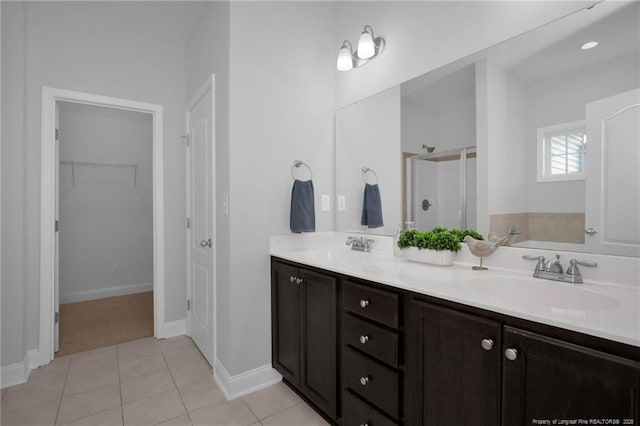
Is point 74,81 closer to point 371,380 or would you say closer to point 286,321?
point 286,321

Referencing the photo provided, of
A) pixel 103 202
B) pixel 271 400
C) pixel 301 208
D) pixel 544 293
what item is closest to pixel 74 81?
pixel 103 202

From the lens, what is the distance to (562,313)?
0.84m

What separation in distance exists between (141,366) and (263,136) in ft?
6.43

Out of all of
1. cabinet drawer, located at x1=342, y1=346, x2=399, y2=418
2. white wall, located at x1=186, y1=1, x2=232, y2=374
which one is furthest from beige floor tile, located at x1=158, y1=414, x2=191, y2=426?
cabinet drawer, located at x1=342, y1=346, x2=399, y2=418

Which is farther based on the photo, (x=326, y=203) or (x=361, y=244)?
(x=326, y=203)

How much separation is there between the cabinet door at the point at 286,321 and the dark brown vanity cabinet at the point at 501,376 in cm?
79

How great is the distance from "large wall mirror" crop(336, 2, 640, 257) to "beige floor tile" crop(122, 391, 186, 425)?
172 cm

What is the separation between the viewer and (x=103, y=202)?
393cm

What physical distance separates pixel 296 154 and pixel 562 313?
1731 mm

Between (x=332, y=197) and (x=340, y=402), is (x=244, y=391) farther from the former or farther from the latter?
(x=332, y=197)

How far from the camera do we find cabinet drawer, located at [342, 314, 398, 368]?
123cm

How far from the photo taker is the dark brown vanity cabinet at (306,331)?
1.55 metres

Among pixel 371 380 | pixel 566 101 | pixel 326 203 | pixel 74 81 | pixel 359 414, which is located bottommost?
pixel 359 414

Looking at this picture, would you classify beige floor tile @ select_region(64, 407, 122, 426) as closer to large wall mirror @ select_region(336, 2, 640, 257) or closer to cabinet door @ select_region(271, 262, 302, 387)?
cabinet door @ select_region(271, 262, 302, 387)
